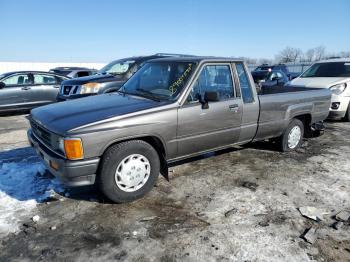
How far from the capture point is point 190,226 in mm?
3490

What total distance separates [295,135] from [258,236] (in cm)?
344

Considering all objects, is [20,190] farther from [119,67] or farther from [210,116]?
[119,67]

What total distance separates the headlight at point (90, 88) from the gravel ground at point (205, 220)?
3228mm

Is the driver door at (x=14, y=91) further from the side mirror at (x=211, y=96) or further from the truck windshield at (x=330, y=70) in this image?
the truck windshield at (x=330, y=70)

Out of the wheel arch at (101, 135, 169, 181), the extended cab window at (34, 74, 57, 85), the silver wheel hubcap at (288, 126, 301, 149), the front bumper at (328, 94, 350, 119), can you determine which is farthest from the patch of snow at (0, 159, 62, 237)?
the front bumper at (328, 94, 350, 119)

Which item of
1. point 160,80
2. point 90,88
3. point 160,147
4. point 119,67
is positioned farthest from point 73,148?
point 119,67

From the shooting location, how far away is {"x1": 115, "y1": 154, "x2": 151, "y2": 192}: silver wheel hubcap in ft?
12.7

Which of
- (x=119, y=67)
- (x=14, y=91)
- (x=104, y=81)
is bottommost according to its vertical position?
(x=14, y=91)

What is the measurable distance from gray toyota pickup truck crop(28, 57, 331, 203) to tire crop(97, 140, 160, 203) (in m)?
0.01

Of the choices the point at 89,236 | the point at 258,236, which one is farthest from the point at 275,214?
the point at 89,236

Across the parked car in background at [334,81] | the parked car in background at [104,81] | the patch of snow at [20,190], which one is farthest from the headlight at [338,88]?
the patch of snow at [20,190]

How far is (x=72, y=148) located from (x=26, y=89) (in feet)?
26.9

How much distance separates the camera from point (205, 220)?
362 centimetres

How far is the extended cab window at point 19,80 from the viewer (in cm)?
1043
